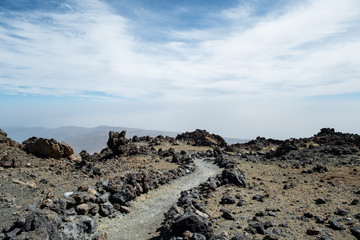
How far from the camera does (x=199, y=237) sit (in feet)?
28.8

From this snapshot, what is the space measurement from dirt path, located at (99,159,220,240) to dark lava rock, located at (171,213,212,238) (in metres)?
2.19

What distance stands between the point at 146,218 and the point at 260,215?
6.06m

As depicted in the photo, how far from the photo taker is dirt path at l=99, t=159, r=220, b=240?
449 inches

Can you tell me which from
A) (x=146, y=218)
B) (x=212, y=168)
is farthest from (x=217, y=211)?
(x=212, y=168)

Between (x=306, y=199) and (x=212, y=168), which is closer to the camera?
(x=306, y=199)

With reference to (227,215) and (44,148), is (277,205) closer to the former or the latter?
(227,215)

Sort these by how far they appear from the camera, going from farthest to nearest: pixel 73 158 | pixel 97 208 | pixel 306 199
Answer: pixel 73 158 < pixel 306 199 < pixel 97 208

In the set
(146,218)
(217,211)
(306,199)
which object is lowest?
Result: (146,218)

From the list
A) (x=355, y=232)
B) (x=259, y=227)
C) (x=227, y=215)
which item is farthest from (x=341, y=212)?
(x=227, y=215)

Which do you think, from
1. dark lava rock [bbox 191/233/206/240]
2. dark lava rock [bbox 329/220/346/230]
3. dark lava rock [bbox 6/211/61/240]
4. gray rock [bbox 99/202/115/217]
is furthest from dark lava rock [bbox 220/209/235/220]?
dark lava rock [bbox 6/211/61/240]

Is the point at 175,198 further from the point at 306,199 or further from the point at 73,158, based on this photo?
the point at 73,158

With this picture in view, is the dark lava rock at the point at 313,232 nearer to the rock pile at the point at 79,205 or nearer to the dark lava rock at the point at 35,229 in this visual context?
the rock pile at the point at 79,205

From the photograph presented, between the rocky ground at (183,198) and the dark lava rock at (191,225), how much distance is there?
37mm

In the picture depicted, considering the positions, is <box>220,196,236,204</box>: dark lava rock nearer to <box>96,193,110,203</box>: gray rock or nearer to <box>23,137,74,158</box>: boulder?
<box>96,193,110,203</box>: gray rock
